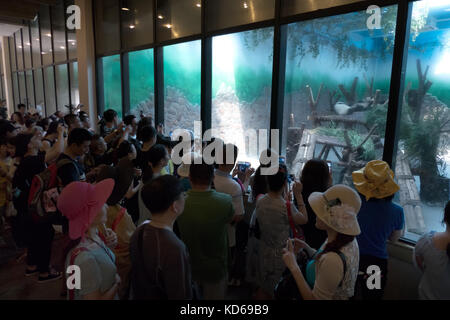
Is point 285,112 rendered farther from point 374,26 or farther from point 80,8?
point 80,8

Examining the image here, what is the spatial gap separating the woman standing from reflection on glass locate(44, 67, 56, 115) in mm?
9063

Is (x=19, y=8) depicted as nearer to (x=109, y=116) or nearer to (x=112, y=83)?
(x=112, y=83)

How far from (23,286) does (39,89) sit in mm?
9370

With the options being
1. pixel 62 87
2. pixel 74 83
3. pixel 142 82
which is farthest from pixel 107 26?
pixel 62 87

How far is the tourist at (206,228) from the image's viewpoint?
1.71m

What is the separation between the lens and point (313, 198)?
1.46m

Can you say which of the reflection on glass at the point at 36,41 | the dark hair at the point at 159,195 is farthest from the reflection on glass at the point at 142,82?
the reflection on glass at the point at 36,41

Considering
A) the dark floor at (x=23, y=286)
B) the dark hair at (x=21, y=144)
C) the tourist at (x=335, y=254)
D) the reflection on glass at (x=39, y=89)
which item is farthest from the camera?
the reflection on glass at (x=39, y=89)

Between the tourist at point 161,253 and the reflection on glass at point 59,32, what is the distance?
8309 mm

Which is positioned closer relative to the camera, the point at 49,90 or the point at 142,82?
the point at 142,82

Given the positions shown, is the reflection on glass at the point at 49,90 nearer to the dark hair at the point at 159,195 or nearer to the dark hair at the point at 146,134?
the dark hair at the point at 146,134

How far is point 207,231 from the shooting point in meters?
1.73
